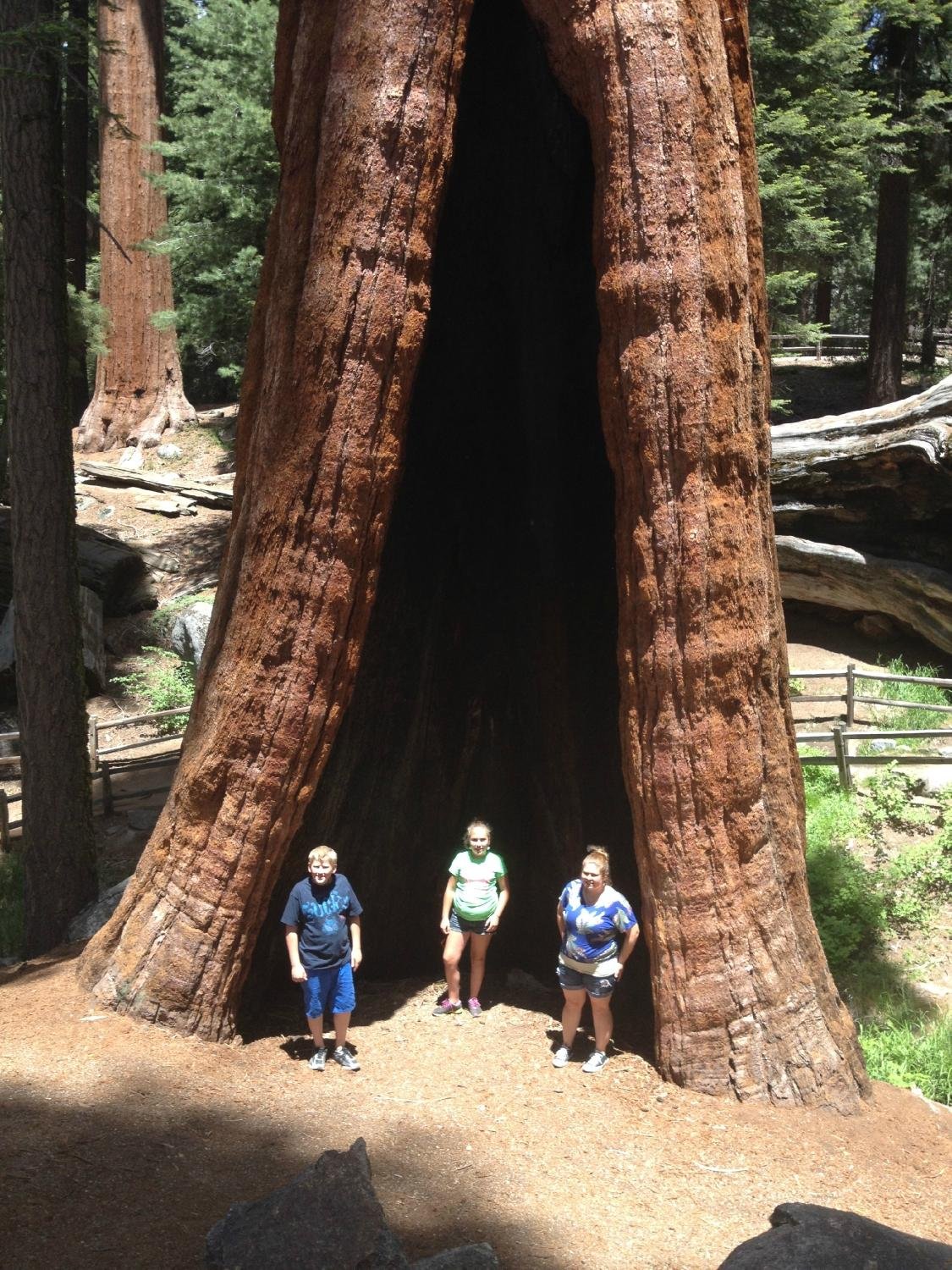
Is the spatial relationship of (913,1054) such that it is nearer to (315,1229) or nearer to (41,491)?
(315,1229)

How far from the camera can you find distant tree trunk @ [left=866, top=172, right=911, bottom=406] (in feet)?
68.3

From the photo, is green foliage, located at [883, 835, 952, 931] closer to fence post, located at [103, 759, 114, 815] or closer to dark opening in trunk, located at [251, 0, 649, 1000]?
dark opening in trunk, located at [251, 0, 649, 1000]

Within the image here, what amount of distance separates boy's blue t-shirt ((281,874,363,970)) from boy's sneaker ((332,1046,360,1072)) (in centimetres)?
45

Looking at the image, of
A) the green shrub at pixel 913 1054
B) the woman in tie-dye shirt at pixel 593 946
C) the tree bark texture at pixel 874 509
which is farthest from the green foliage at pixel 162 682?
the woman in tie-dye shirt at pixel 593 946

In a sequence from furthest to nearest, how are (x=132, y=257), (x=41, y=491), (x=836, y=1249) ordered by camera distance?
(x=132, y=257) → (x=41, y=491) → (x=836, y=1249)

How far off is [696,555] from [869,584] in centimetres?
1018

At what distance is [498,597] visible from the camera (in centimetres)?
755

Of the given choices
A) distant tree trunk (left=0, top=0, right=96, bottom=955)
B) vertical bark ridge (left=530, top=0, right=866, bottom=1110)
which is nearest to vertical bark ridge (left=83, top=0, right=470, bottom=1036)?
vertical bark ridge (left=530, top=0, right=866, bottom=1110)

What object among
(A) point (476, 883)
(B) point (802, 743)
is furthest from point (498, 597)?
(B) point (802, 743)

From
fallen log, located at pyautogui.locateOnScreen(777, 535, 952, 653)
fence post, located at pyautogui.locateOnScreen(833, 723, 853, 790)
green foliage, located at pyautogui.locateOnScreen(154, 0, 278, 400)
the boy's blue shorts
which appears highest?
green foliage, located at pyautogui.locateOnScreen(154, 0, 278, 400)

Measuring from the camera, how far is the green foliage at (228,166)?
15961 mm

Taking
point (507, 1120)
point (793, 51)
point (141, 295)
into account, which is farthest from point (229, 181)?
point (507, 1120)

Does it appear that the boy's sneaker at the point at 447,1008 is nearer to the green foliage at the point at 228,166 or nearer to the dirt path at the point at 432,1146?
the dirt path at the point at 432,1146

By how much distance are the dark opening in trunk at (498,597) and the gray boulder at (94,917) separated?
97.0 inches
